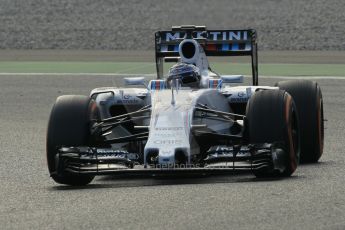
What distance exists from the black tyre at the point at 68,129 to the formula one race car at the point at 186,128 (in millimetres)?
10

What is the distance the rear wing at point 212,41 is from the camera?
14516 millimetres

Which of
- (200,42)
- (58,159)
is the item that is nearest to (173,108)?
(58,159)

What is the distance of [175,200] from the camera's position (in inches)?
392

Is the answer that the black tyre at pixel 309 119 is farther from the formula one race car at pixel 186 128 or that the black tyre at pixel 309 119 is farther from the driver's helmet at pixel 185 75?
the driver's helmet at pixel 185 75

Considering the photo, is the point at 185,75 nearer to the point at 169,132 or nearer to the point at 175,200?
the point at 169,132

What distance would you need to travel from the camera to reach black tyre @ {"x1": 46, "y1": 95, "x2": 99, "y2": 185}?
1159 centimetres

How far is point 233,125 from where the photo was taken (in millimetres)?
12508

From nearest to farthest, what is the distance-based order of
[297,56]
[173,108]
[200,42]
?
[173,108] < [200,42] < [297,56]

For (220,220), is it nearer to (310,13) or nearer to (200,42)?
(200,42)

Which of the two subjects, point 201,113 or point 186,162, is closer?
point 186,162

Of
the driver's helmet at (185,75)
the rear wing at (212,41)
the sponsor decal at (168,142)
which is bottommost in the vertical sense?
the sponsor decal at (168,142)

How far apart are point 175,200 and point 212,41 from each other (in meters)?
4.94

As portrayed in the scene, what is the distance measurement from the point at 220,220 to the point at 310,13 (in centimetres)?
3137

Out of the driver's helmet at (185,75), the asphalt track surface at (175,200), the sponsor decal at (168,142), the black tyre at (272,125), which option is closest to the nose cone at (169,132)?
the sponsor decal at (168,142)
